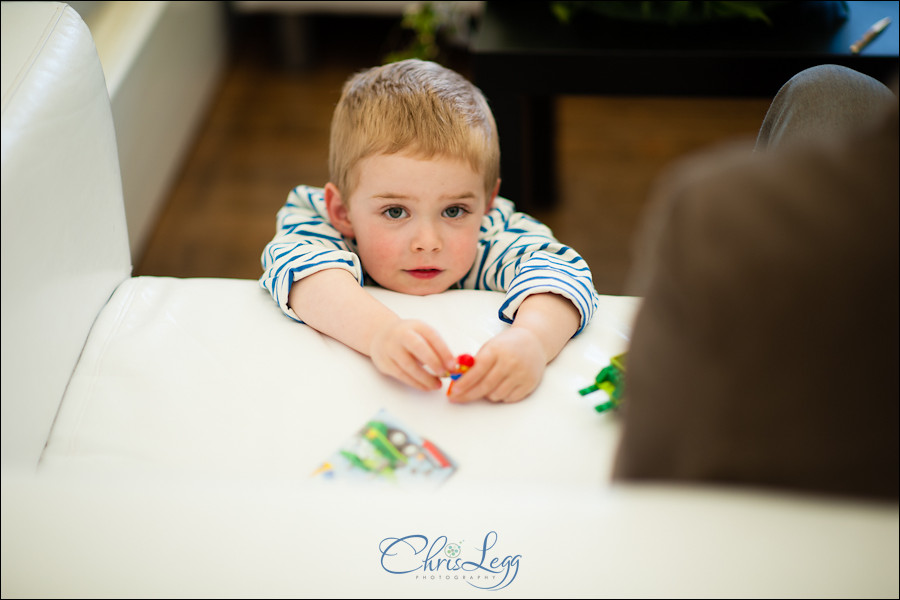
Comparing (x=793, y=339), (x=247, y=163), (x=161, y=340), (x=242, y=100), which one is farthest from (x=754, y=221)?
(x=242, y=100)

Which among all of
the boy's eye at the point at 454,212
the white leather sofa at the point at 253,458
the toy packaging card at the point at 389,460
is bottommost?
the toy packaging card at the point at 389,460

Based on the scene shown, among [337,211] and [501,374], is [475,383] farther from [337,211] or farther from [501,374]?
[337,211]

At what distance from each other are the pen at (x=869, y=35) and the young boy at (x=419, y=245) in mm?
602

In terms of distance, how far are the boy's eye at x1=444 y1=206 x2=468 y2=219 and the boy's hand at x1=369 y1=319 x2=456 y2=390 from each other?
8.9 inches

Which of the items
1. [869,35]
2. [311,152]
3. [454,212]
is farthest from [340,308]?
[311,152]

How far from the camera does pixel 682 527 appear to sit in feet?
1.73

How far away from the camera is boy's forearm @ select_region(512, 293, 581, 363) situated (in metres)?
0.81

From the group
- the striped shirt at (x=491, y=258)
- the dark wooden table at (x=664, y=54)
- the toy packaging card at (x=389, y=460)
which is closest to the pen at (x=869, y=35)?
the dark wooden table at (x=664, y=54)

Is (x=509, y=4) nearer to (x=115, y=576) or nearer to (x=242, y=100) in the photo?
(x=242, y=100)

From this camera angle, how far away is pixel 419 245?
0.90 meters

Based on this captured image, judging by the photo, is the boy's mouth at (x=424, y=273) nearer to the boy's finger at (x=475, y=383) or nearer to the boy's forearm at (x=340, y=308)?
the boy's forearm at (x=340, y=308)

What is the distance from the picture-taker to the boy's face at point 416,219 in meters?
0.91

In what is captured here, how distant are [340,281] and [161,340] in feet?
0.63

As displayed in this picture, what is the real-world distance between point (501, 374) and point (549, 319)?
4.1 inches
